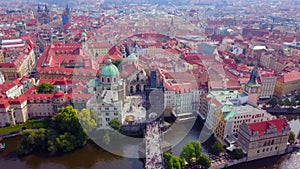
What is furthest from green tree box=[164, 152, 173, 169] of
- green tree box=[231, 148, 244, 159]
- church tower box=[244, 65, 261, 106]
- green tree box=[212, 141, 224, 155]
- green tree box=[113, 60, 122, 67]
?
green tree box=[113, 60, 122, 67]

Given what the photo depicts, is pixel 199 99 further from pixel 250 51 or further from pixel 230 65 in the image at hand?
pixel 250 51

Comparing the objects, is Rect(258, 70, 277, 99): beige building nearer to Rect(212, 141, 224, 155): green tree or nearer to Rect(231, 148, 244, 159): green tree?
Rect(231, 148, 244, 159): green tree

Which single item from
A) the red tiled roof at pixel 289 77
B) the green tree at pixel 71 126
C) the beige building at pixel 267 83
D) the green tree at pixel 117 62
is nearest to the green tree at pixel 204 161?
the green tree at pixel 71 126

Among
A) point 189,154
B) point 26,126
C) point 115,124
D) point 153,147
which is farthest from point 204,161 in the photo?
point 26,126

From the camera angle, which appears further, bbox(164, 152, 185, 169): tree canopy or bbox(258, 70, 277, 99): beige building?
bbox(258, 70, 277, 99): beige building

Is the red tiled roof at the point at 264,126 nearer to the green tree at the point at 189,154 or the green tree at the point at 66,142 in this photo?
the green tree at the point at 189,154

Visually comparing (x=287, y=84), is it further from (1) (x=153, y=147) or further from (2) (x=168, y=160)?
(2) (x=168, y=160)
